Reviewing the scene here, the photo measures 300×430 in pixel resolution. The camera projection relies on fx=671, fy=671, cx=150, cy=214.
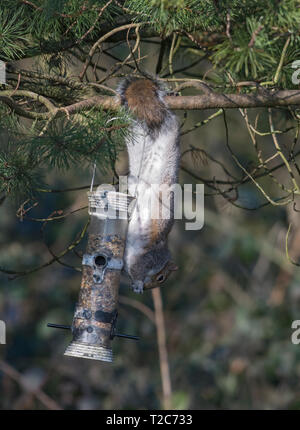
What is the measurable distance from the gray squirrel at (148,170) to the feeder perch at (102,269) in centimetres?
5

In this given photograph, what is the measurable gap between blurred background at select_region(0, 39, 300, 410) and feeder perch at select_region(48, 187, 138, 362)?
6.94ft

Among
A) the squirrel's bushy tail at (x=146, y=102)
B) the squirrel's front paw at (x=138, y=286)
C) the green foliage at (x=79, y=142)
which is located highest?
the squirrel's bushy tail at (x=146, y=102)

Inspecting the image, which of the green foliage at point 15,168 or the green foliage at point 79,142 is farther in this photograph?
the green foliage at point 15,168

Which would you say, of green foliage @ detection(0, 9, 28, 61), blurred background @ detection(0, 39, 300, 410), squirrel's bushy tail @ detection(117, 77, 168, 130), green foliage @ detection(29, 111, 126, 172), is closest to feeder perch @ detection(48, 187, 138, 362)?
squirrel's bushy tail @ detection(117, 77, 168, 130)

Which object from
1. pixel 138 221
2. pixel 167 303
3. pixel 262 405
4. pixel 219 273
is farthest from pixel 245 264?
pixel 138 221

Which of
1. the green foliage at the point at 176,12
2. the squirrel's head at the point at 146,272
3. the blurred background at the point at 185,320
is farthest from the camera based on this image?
the blurred background at the point at 185,320

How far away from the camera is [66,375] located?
5.15 metres

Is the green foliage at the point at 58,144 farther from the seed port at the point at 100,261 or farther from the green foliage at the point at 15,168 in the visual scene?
the seed port at the point at 100,261

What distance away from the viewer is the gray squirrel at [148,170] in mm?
2057

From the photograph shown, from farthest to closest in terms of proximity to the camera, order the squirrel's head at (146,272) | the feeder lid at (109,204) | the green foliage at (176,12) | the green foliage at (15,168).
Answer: the squirrel's head at (146,272) < the feeder lid at (109,204) < the green foliage at (15,168) < the green foliage at (176,12)

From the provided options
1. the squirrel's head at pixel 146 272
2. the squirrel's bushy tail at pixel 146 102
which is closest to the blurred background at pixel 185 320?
the squirrel's head at pixel 146 272

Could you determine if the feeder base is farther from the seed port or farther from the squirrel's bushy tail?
the squirrel's bushy tail

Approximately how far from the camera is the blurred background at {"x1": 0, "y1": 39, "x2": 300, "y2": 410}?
477cm
